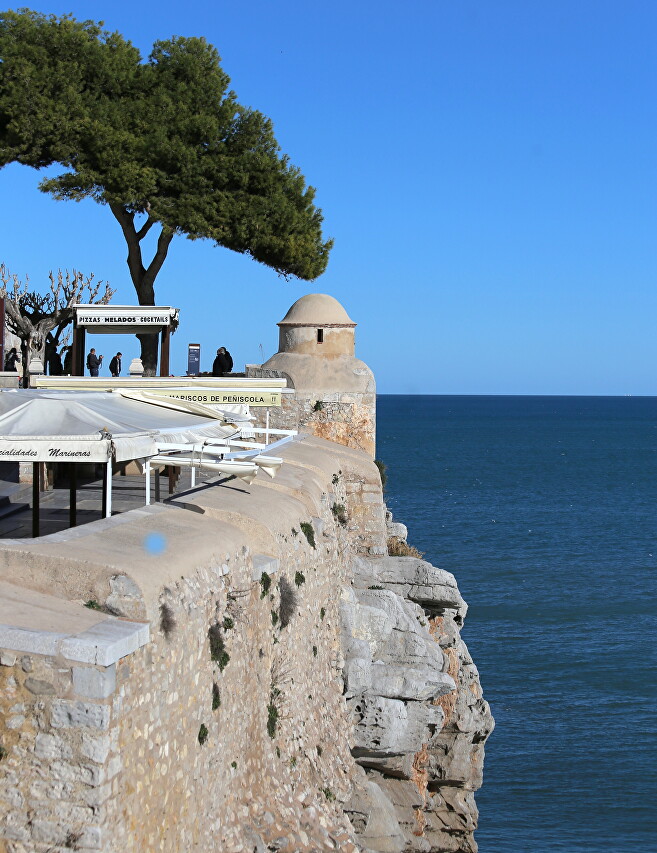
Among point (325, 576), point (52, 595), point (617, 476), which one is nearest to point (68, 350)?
point (325, 576)

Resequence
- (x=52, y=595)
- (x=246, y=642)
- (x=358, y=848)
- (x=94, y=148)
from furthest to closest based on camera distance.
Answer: (x=94, y=148), (x=358, y=848), (x=246, y=642), (x=52, y=595)

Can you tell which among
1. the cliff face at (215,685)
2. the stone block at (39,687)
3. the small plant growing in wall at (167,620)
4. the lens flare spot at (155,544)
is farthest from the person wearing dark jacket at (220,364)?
the stone block at (39,687)

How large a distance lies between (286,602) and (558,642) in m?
26.3

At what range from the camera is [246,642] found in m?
Answer: 9.93

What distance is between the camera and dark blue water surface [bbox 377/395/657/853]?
25.0m

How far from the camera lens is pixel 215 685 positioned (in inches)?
354

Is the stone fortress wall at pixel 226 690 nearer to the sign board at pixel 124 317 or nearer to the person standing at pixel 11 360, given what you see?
the sign board at pixel 124 317

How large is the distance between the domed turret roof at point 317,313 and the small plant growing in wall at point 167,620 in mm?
16745

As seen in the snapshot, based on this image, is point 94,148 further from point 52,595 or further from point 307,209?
point 52,595

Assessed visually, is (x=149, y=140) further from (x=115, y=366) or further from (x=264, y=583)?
(x=264, y=583)

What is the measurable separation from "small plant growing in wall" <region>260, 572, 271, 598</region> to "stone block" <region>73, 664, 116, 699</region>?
3.71 m

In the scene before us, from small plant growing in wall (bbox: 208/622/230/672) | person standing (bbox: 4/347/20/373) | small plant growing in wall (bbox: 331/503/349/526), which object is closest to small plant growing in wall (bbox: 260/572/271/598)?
small plant growing in wall (bbox: 208/622/230/672)

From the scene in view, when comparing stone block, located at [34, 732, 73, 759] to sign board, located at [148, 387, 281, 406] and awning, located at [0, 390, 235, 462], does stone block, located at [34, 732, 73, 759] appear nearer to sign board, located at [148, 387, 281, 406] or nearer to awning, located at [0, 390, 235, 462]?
awning, located at [0, 390, 235, 462]

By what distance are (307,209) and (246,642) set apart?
21.7 meters
